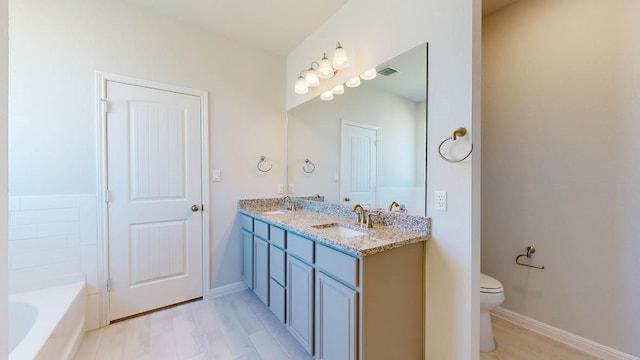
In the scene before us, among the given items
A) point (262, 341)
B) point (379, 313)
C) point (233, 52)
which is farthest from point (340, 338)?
point (233, 52)

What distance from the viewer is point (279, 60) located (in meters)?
2.88

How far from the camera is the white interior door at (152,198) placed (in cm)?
205

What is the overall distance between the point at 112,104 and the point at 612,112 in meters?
3.58

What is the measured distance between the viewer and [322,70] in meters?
2.18

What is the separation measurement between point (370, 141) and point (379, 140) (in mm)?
111

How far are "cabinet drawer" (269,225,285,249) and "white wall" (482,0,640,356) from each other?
1790 mm

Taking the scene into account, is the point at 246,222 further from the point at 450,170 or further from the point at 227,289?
the point at 450,170

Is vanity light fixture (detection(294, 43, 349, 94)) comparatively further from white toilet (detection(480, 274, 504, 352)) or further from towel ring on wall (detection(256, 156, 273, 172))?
white toilet (detection(480, 274, 504, 352))

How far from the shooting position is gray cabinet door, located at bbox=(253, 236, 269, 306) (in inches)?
83.9

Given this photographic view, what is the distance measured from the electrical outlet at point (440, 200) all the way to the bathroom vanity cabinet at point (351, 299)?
9.8 inches

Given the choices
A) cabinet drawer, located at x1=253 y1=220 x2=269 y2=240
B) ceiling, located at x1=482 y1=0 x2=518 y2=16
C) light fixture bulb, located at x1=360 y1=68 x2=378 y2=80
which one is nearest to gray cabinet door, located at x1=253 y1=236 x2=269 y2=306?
cabinet drawer, located at x1=253 y1=220 x2=269 y2=240

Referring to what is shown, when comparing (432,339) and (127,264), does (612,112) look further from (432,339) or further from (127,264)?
(127,264)

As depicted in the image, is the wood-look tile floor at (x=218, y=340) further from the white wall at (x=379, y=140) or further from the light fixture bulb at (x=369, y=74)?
the light fixture bulb at (x=369, y=74)

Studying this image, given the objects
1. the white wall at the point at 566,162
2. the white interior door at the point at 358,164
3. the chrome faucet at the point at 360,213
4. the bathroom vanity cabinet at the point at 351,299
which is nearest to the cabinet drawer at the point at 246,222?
the bathroom vanity cabinet at the point at 351,299
